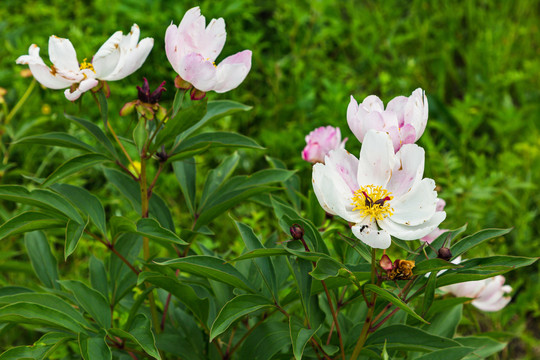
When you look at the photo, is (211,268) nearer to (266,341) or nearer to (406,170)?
(266,341)

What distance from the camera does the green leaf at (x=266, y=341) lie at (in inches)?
48.8

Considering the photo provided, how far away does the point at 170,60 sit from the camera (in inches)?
44.9

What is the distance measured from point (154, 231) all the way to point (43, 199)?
25 centimetres

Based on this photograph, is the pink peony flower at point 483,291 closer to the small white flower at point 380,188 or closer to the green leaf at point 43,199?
the small white flower at point 380,188

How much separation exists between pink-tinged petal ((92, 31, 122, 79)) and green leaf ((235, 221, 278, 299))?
0.40 meters

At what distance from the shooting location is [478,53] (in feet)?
10.7

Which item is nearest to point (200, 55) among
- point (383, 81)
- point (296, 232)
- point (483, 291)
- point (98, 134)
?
point (98, 134)

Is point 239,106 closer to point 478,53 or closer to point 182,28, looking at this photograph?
point 182,28

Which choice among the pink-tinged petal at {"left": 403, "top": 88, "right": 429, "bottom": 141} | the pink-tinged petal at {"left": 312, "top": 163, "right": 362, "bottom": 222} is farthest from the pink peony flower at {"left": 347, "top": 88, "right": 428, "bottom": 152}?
the pink-tinged petal at {"left": 312, "top": 163, "right": 362, "bottom": 222}

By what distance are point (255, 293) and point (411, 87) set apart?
2283 millimetres

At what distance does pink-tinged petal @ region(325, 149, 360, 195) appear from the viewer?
106 cm

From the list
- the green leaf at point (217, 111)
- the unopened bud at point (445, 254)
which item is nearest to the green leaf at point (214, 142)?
the green leaf at point (217, 111)

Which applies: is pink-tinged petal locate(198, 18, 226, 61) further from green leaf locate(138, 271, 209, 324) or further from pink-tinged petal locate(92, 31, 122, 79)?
green leaf locate(138, 271, 209, 324)

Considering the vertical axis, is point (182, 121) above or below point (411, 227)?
above
